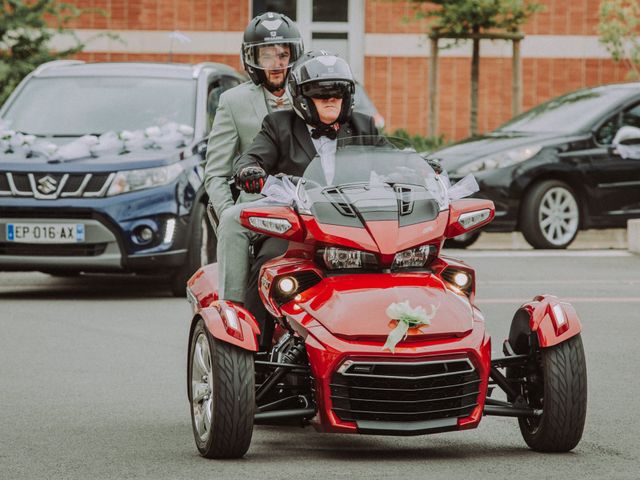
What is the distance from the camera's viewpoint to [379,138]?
6.91m

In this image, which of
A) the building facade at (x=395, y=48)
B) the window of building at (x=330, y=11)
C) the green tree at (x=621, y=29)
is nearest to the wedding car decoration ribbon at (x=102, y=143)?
the green tree at (x=621, y=29)

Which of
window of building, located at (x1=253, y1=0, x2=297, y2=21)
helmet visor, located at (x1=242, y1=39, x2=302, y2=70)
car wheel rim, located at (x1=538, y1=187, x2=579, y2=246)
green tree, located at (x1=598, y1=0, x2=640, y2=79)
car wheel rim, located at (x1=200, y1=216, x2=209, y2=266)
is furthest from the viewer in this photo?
window of building, located at (x1=253, y1=0, x2=297, y2=21)

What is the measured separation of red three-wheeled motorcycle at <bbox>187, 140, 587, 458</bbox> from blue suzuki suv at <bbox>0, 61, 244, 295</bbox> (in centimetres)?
562

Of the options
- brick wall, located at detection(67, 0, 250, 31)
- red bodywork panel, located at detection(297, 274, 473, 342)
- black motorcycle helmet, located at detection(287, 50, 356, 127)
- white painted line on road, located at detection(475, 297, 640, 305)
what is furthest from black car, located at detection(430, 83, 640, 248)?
brick wall, located at detection(67, 0, 250, 31)

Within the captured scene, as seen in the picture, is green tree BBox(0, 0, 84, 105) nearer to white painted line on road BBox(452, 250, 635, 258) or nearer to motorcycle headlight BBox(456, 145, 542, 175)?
motorcycle headlight BBox(456, 145, 542, 175)

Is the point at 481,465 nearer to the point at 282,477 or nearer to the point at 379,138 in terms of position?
the point at 282,477

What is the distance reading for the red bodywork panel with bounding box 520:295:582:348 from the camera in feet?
20.8

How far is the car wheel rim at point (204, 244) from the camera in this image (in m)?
12.9

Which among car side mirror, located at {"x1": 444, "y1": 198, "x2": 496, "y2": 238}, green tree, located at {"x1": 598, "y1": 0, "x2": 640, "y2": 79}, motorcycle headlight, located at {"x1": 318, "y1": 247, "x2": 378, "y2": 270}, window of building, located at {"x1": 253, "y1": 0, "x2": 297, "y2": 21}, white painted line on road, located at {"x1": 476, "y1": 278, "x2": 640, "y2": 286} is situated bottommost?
white painted line on road, located at {"x1": 476, "y1": 278, "x2": 640, "y2": 286}

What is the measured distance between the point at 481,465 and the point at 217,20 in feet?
76.6

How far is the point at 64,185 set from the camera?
12.3m

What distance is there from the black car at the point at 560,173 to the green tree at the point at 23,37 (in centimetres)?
754

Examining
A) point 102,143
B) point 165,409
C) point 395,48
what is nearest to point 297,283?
point 165,409

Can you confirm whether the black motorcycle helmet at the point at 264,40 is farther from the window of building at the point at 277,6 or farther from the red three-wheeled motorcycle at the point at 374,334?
the window of building at the point at 277,6
